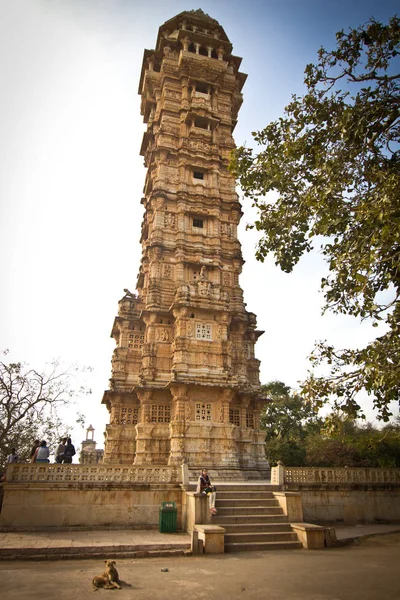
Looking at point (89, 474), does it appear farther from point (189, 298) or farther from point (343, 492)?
point (189, 298)

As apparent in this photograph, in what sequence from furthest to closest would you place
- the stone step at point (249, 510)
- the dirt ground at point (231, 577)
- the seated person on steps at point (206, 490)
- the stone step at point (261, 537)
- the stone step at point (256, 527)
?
the stone step at point (249, 510) < the seated person on steps at point (206, 490) < the stone step at point (256, 527) < the stone step at point (261, 537) < the dirt ground at point (231, 577)

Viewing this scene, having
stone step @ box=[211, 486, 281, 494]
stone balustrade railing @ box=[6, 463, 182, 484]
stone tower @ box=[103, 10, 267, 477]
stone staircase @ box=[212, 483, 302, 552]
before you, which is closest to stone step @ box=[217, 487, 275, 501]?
stone staircase @ box=[212, 483, 302, 552]

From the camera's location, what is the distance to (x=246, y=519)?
12.9m

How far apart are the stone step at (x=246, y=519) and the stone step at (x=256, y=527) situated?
0.16 m

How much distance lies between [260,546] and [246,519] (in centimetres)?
152

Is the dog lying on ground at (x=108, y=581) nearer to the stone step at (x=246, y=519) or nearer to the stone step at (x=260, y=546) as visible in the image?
the stone step at (x=260, y=546)

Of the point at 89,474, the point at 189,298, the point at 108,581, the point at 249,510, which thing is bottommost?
the point at 108,581

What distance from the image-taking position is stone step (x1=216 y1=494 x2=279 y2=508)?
13.7m

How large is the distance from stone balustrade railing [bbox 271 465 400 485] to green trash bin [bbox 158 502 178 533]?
4131 millimetres

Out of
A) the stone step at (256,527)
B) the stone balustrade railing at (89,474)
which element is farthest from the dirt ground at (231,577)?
the stone balustrade railing at (89,474)

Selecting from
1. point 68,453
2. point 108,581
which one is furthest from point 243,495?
point 108,581

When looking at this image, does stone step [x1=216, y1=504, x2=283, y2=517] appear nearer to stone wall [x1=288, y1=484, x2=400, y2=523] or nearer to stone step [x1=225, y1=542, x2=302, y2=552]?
stone step [x1=225, y1=542, x2=302, y2=552]

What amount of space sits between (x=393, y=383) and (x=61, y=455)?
44.4 feet

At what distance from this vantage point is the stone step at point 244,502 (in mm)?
13719
